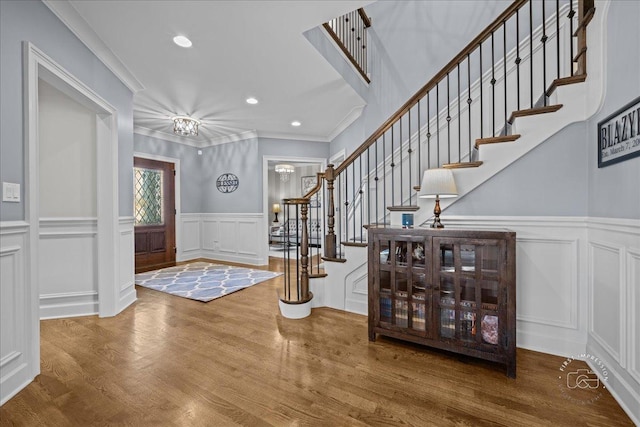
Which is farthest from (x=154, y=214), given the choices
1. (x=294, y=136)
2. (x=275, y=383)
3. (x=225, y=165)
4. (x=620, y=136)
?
(x=620, y=136)

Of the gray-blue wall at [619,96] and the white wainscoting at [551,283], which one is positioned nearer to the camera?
the gray-blue wall at [619,96]

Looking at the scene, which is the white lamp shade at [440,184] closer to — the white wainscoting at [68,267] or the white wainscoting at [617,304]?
the white wainscoting at [617,304]

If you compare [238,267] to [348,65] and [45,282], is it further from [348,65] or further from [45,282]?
[348,65]

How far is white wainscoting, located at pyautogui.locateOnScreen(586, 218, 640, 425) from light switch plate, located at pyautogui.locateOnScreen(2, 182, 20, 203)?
348 cm

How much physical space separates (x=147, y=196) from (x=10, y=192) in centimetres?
387

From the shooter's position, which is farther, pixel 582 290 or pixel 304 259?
pixel 304 259

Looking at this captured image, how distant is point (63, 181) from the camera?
298 centimetres

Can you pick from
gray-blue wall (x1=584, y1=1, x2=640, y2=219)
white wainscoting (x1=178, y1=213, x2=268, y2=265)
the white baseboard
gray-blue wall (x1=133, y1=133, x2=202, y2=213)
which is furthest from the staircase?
gray-blue wall (x1=133, y1=133, x2=202, y2=213)

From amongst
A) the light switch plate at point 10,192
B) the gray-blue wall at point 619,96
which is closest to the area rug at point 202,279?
the light switch plate at point 10,192

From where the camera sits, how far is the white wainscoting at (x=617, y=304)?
57.0 inches

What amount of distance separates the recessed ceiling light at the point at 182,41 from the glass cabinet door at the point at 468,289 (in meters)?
2.77

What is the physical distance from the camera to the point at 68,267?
9.66 feet

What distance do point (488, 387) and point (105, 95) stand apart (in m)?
4.14

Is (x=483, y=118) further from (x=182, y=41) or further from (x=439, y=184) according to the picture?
(x=182, y=41)
